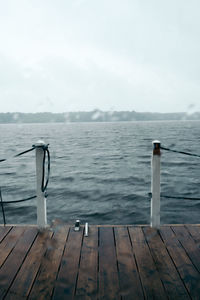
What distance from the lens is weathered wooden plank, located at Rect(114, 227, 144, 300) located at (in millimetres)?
2330

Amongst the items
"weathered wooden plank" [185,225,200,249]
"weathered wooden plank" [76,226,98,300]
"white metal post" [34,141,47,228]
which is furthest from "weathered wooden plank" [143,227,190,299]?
"white metal post" [34,141,47,228]

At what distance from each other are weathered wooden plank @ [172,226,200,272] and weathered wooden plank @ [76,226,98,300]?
3.96 ft

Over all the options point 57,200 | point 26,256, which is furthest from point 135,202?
point 26,256

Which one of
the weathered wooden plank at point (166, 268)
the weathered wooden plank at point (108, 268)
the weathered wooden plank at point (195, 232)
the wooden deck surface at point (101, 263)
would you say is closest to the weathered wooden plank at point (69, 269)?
the wooden deck surface at point (101, 263)

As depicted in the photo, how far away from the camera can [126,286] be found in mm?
2430

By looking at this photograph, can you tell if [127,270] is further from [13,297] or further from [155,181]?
[155,181]

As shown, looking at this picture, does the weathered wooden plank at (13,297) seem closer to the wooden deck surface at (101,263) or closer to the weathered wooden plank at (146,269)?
the wooden deck surface at (101,263)

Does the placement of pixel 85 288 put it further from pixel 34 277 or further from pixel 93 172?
pixel 93 172

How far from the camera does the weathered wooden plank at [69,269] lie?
2346 millimetres

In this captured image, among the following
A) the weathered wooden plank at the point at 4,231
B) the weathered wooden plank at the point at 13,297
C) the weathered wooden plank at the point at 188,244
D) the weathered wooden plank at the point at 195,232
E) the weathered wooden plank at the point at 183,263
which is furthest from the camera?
the weathered wooden plank at the point at 4,231

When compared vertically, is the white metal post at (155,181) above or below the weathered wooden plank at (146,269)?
above

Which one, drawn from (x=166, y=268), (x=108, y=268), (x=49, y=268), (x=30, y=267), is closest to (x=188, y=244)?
(x=166, y=268)

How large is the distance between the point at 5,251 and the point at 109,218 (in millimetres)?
5719

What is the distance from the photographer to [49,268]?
2748 mm
